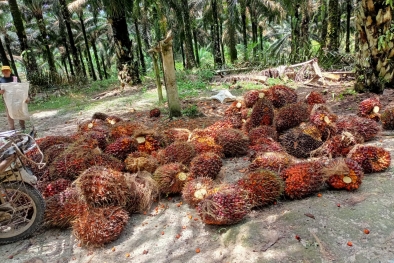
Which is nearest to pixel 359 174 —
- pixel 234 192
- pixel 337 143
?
pixel 337 143

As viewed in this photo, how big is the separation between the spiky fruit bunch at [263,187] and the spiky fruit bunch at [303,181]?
0.30 feet

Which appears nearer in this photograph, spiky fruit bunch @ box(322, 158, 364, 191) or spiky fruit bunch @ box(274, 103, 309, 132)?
spiky fruit bunch @ box(322, 158, 364, 191)

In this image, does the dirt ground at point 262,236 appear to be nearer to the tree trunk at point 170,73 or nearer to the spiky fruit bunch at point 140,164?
the spiky fruit bunch at point 140,164

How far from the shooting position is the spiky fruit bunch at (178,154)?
361 centimetres

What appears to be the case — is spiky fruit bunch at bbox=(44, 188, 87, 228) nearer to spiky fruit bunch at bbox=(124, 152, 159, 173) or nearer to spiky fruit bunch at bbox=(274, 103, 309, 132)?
spiky fruit bunch at bbox=(124, 152, 159, 173)

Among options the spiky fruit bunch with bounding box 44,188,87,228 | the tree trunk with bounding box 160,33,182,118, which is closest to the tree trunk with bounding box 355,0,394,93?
the tree trunk with bounding box 160,33,182,118

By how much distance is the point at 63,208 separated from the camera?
288 centimetres

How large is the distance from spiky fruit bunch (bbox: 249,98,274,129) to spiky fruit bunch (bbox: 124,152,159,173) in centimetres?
172

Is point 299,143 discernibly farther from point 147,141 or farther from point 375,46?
point 375,46

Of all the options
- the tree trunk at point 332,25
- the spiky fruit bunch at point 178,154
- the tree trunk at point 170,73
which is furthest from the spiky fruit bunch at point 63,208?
the tree trunk at point 332,25

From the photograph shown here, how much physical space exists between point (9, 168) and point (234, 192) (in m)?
2.21

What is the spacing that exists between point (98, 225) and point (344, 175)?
7.72 feet

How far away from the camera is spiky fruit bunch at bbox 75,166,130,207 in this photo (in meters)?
2.78

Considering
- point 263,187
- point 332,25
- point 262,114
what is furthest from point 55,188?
point 332,25
